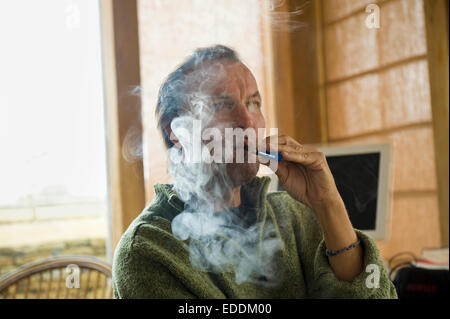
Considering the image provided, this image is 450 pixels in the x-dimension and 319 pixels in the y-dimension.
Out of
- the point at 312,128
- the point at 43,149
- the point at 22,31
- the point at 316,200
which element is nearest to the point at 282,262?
the point at 316,200

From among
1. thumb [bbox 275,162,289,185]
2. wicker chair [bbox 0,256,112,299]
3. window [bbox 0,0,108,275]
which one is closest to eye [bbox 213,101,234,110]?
thumb [bbox 275,162,289,185]

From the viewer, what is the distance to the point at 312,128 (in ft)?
1.98

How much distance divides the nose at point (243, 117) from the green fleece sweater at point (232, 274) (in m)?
0.08

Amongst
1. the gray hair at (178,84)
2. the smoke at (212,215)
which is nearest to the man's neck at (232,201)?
the smoke at (212,215)

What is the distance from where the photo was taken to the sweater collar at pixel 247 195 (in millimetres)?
537

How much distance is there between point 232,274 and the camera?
0.53m

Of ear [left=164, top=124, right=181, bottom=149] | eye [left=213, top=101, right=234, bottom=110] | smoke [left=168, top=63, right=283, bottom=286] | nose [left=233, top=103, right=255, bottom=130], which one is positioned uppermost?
eye [left=213, top=101, right=234, bottom=110]

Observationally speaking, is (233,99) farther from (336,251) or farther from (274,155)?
(336,251)

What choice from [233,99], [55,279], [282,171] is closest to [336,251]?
[282,171]

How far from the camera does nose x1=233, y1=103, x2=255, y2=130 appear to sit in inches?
21.0

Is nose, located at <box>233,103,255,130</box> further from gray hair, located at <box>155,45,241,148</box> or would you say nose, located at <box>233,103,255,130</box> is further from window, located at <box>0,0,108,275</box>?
window, located at <box>0,0,108,275</box>

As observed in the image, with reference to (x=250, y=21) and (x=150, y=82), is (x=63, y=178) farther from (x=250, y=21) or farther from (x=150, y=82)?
(x=250, y=21)

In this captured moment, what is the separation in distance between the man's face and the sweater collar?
1cm

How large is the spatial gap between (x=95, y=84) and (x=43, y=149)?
0.13 meters
